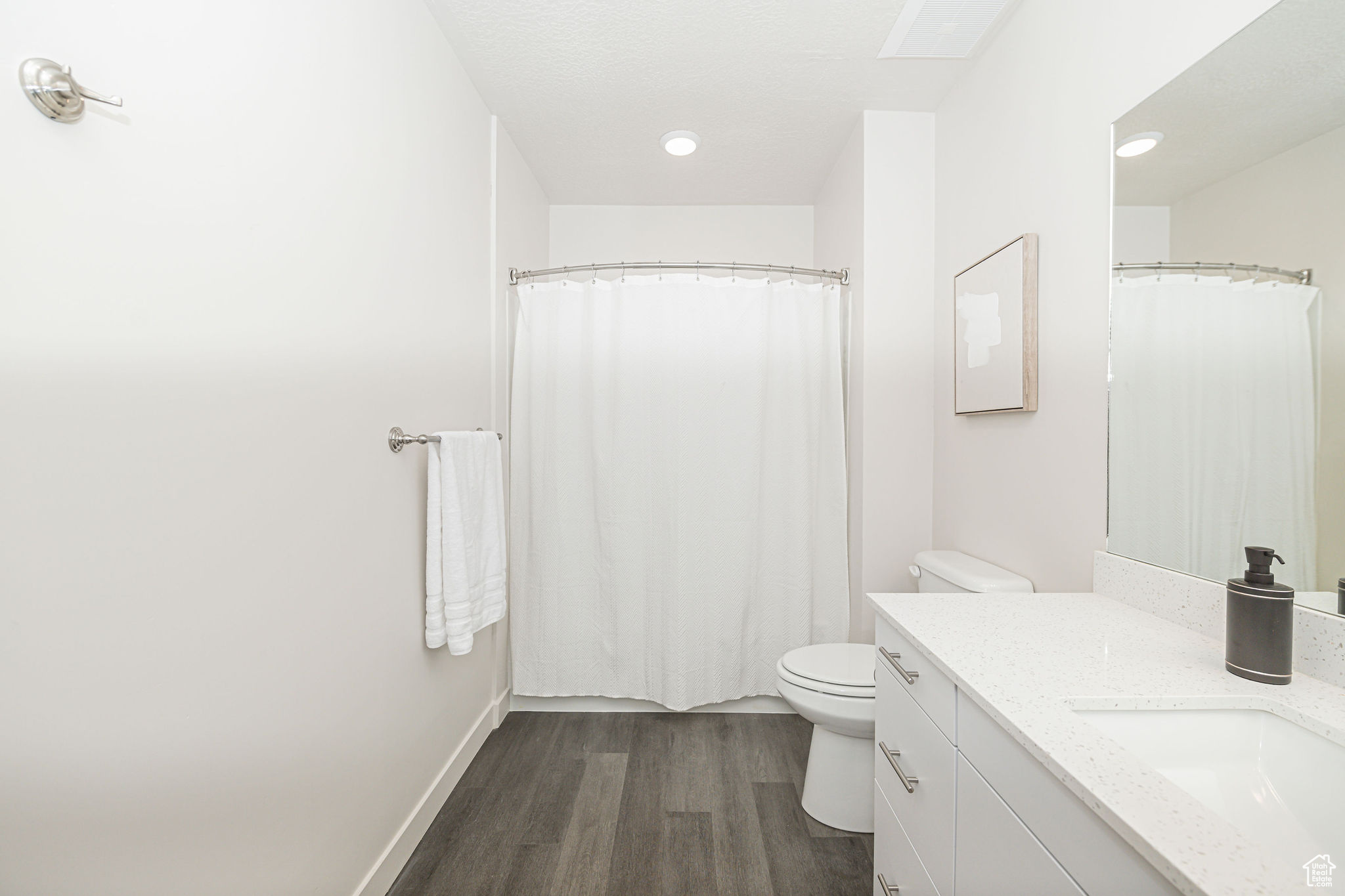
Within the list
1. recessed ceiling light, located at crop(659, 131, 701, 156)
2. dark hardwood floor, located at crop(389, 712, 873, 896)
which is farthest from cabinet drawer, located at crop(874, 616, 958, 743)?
recessed ceiling light, located at crop(659, 131, 701, 156)

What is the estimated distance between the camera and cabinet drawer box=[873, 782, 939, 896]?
1064 millimetres

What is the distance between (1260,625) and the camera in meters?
0.86

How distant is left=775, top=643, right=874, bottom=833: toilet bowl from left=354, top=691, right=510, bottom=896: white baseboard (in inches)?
42.3

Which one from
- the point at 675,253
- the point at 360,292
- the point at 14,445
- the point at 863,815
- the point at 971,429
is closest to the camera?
the point at 14,445

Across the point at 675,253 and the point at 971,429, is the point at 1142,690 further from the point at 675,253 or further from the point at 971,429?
the point at 675,253

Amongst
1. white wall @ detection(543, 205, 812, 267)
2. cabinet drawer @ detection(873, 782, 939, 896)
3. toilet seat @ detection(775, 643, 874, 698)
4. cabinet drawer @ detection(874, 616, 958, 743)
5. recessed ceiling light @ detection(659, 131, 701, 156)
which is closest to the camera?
cabinet drawer @ detection(874, 616, 958, 743)

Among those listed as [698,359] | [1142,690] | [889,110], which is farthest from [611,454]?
[1142,690]

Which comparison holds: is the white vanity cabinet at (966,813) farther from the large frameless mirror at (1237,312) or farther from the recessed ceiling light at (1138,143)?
the recessed ceiling light at (1138,143)

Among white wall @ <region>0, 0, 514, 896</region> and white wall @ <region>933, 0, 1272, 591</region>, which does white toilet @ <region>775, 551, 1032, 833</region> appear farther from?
white wall @ <region>0, 0, 514, 896</region>

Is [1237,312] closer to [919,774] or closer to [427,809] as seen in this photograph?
[919,774]

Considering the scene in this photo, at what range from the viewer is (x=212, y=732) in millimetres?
940

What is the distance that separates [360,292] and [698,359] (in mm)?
1309

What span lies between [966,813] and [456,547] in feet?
4.15

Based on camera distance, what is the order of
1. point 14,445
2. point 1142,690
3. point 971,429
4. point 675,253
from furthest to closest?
point 675,253 < point 971,429 < point 1142,690 < point 14,445
